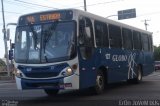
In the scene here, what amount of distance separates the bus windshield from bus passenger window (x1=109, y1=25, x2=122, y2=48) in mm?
4196

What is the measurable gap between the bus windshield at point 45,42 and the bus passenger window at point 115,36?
13.8 ft

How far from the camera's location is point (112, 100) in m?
15.1

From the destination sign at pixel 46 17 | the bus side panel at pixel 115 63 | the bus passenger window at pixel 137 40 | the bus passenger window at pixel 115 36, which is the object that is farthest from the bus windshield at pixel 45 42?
the bus passenger window at pixel 137 40

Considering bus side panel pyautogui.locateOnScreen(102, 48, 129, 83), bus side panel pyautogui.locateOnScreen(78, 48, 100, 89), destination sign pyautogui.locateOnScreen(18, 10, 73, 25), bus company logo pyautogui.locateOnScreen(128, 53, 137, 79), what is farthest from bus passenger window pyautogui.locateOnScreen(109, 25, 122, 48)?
destination sign pyautogui.locateOnScreen(18, 10, 73, 25)

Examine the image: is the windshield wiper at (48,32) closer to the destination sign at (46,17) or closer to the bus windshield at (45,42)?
the bus windshield at (45,42)

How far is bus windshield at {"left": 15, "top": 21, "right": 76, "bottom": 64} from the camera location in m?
15.4

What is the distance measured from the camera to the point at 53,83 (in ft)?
50.6

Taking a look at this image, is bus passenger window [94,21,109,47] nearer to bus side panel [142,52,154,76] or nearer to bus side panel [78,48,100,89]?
bus side panel [78,48,100,89]

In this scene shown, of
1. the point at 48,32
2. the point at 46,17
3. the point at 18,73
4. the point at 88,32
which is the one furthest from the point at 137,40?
the point at 18,73

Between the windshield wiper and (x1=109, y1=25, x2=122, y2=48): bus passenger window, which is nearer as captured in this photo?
the windshield wiper

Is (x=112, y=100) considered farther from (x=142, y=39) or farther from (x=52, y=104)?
(x=142, y=39)

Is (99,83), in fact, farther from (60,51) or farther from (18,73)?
(18,73)

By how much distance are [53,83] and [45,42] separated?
1493mm

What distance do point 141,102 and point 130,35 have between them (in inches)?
367
